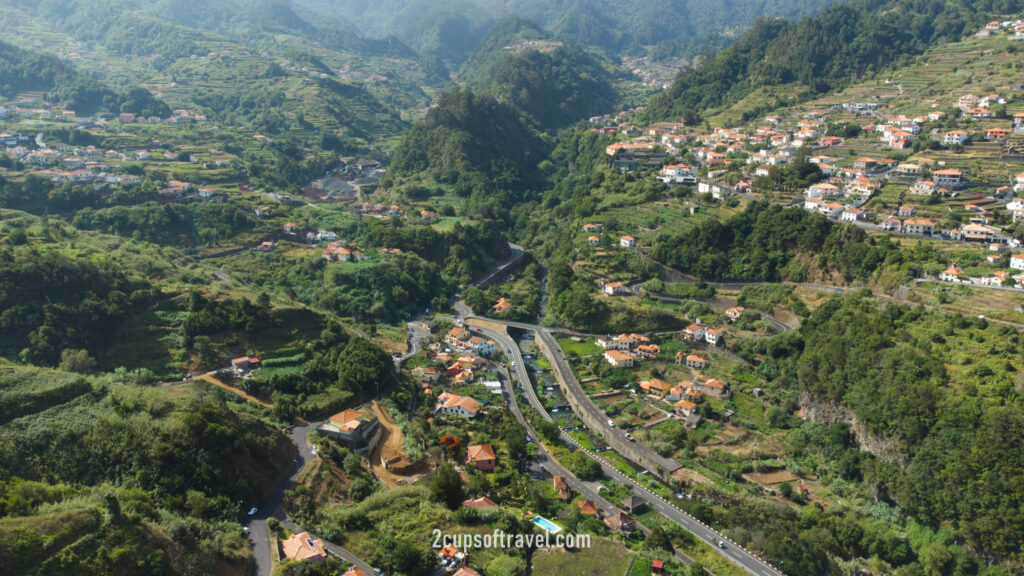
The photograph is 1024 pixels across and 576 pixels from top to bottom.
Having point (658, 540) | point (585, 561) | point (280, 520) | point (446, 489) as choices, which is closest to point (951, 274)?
point (658, 540)

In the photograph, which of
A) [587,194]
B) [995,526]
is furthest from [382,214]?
[995,526]

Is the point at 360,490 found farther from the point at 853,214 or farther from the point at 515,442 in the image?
the point at 853,214

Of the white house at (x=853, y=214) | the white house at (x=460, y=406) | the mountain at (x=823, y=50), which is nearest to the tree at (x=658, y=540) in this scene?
the white house at (x=460, y=406)

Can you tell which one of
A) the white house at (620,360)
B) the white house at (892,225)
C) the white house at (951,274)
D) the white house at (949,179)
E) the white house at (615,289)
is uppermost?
the white house at (949,179)

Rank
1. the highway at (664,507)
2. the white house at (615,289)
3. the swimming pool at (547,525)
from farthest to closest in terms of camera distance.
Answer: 1. the white house at (615,289)
2. the highway at (664,507)
3. the swimming pool at (547,525)

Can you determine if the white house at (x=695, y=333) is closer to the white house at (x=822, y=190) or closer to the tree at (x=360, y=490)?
the white house at (x=822, y=190)

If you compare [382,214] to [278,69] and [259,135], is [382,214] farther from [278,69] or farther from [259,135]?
[278,69]
